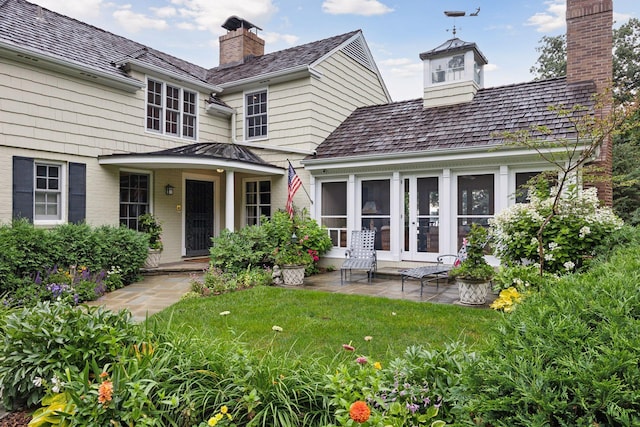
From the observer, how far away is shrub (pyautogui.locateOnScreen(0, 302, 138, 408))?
259 centimetres

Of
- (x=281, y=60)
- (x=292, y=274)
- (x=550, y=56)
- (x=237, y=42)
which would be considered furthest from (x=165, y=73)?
(x=550, y=56)

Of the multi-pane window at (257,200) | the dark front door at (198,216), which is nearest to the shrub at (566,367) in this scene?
the multi-pane window at (257,200)

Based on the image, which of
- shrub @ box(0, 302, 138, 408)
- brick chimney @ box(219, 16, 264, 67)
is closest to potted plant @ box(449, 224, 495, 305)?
shrub @ box(0, 302, 138, 408)

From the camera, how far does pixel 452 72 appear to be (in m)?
10.4

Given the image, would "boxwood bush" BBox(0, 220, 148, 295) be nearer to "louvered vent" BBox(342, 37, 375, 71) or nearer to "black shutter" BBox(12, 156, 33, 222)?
"black shutter" BBox(12, 156, 33, 222)

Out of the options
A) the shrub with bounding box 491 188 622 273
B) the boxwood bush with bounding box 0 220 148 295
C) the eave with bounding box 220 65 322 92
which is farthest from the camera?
the eave with bounding box 220 65 322 92

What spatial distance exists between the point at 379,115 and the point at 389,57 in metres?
4.37

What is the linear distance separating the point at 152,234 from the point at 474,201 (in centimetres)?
758

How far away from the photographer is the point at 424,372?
6.62 ft

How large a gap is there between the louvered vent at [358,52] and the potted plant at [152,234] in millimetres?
7445

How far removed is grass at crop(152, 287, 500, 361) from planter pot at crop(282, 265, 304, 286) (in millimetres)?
1288

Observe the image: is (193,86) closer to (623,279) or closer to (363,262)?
(363,262)

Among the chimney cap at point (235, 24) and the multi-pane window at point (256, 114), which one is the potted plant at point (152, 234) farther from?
the chimney cap at point (235, 24)

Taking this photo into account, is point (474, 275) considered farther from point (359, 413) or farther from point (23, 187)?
point (23, 187)
